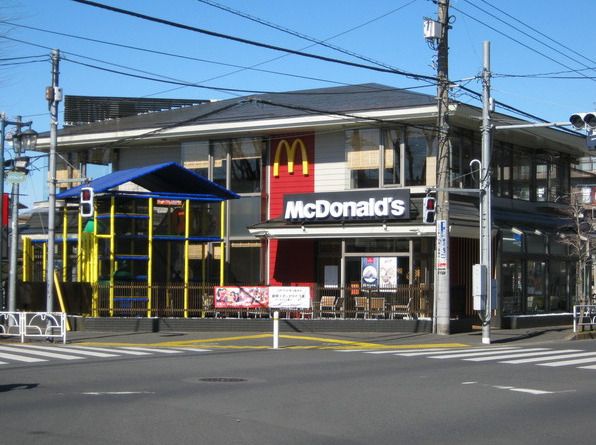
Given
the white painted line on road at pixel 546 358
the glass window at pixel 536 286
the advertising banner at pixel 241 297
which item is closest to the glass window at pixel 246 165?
the advertising banner at pixel 241 297

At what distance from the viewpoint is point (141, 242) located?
31531 millimetres

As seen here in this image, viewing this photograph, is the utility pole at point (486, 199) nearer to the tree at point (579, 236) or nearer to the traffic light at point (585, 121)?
the traffic light at point (585, 121)

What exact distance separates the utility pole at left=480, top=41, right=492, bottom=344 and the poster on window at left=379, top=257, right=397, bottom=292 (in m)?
5.45

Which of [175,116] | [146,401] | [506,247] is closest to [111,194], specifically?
[175,116]

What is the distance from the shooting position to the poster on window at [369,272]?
1282 inches

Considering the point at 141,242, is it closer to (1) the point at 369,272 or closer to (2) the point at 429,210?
(1) the point at 369,272

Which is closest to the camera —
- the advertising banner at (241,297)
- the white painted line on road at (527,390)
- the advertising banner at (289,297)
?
the white painted line on road at (527,390)

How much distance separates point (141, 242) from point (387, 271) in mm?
8947

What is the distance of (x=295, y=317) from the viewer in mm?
30938

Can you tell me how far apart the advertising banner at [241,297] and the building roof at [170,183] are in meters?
3.49

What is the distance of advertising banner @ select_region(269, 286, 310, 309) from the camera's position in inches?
1158

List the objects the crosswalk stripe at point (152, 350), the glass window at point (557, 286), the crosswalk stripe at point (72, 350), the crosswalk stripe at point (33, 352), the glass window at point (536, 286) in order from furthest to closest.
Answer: the glass window at point (557, 286)
the glass window at point (536, 286)
the crosswalk stripe at point (152, 350)
the crosswalk stripe at point (72, 350)
the crosswalk stripe at point (33, 352)

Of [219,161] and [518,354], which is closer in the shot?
[518,354]

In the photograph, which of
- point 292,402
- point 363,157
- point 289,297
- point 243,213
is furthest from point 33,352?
point 363,157
